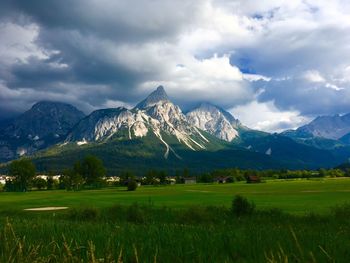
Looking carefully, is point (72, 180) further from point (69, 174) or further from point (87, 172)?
point (87, 172)

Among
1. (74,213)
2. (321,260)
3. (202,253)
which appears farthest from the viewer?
(74,213)

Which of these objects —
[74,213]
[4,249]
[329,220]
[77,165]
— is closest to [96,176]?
[77,165]

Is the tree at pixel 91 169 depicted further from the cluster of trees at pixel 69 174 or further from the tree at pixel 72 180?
the tree at pixel 72 180

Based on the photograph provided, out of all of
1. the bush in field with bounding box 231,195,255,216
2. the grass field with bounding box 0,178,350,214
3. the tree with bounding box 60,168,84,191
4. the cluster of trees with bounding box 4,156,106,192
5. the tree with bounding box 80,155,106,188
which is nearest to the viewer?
the bush in field with bounding box 231,195,255,216

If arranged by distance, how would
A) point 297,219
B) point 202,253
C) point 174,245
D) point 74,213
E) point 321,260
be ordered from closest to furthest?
point 321,260 → point 202,253 → point 174,245 → point 297,219 → point 74,213

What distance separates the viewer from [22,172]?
189 meters

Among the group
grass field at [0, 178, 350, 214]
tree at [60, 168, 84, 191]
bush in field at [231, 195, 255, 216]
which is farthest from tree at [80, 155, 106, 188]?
bush in field at [231, 195, 255, 216]

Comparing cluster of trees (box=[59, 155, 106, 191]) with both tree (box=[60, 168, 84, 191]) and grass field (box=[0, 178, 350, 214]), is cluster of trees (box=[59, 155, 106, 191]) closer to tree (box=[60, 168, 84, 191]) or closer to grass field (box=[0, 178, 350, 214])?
tree (box=[60, 168, 84, 191])

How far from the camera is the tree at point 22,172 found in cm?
18950

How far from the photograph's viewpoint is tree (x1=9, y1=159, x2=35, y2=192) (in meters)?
190

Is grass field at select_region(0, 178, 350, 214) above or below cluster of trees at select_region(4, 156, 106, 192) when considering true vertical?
below

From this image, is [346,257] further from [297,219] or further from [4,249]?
[297,219]

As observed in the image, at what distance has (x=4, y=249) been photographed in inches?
255

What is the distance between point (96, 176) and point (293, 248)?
635 ft
